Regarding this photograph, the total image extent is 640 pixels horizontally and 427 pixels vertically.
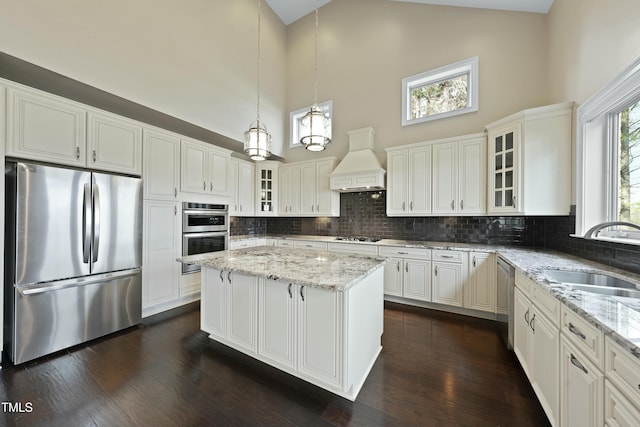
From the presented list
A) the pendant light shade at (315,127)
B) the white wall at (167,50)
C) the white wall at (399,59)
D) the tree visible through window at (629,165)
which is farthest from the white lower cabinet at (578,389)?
the white wall at (167,50)

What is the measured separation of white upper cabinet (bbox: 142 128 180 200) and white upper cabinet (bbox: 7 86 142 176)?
0.10m

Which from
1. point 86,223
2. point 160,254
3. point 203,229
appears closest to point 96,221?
point 86,223

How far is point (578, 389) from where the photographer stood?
1.13 metres

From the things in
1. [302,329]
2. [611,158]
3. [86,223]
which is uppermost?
[611,158]

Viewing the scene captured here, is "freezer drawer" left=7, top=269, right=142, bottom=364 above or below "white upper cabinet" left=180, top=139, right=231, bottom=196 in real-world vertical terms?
below

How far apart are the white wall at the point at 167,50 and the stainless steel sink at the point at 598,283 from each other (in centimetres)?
458

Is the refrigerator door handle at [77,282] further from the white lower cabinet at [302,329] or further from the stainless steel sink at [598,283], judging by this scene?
the stainless steel sink at [598,283]

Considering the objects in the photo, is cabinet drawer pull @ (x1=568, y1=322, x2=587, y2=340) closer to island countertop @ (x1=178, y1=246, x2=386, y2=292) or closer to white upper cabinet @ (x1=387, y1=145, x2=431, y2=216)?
island countertop @ (x1=178, y1=246, x2=386, y2=292)

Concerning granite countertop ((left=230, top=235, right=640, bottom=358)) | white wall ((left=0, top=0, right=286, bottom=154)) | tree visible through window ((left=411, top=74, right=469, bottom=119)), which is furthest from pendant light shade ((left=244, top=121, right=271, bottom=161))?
tree visible through window ((left=411, top=74, right=469, bottom=119))

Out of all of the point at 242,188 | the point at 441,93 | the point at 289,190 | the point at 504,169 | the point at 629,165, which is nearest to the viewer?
the point at 629,165

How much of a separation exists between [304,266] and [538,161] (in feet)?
9.65

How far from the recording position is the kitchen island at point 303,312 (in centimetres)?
160

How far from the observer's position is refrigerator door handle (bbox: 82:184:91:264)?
235 centimetres

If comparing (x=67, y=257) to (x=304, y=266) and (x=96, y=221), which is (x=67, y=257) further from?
(x=304, y=266)
